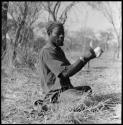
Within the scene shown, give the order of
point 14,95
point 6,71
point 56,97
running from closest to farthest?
point 56,97, point 14,95, point 6,71

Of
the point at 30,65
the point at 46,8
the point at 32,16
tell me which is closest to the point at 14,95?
the point at 30,65

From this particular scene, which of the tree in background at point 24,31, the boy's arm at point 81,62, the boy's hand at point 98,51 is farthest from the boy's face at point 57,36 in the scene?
the tree in background at point 24,31

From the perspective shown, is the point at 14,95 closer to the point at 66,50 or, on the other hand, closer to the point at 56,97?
the point at 56,97

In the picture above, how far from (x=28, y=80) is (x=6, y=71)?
0.96 metres

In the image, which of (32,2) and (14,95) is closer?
(14,95)

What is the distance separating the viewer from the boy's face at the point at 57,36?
395 centimetres

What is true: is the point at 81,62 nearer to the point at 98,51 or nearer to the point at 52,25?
the point at 98,51

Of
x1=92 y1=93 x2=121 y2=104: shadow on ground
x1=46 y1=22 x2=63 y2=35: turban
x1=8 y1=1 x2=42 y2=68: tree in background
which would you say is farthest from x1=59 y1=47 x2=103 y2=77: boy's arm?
x1=8 y1=1 x2=42 y2=68: tree in background

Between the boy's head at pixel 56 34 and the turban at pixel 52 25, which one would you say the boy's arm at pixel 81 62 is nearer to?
the boy's head at pixel 56 34

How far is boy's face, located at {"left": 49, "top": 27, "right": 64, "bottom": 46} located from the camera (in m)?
3.95

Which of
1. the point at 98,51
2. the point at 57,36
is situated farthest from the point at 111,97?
Answer: the point at 98,51

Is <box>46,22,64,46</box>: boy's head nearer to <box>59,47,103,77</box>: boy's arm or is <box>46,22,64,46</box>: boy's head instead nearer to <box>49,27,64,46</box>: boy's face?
<box>49,27,64,46</box>: boy's face

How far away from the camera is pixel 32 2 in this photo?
10570 millimetres

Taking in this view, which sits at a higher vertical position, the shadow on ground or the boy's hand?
the boy's hand
